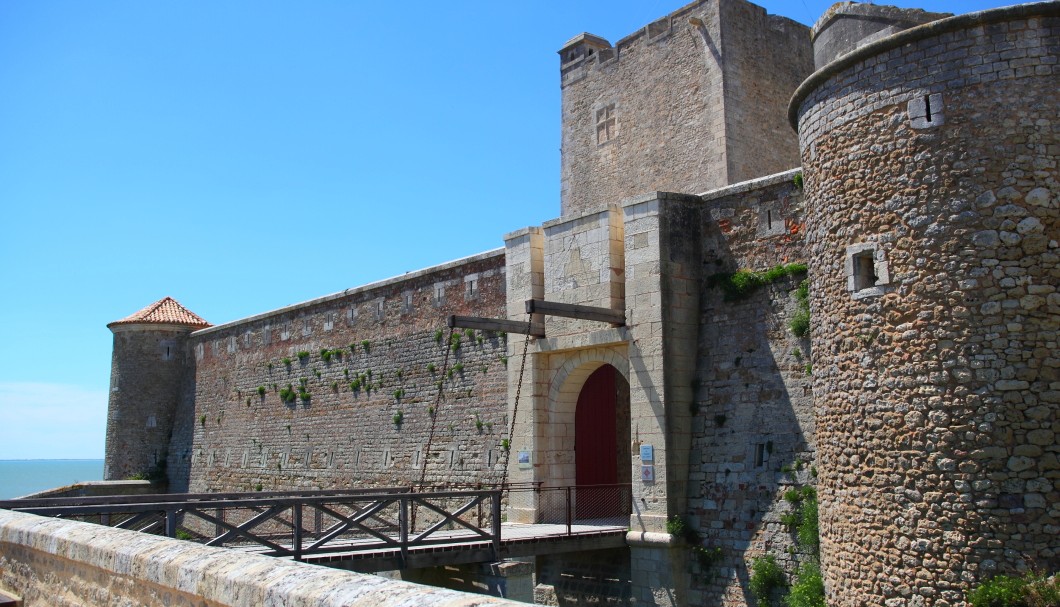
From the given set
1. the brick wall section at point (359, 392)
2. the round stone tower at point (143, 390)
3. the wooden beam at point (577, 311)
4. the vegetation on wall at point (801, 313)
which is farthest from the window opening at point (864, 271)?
the round stone tower at point (143, 390)

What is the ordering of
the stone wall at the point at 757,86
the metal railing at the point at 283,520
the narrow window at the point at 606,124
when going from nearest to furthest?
the metal railing at the point at 283,520 → the stone wall at the point at 757,86 → the narrow window at the point at 606,124

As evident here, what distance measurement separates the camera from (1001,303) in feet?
26.7

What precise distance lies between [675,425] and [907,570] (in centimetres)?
414

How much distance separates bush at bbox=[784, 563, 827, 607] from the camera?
10023 millimetres

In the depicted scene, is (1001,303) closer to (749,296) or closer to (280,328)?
(749,296)

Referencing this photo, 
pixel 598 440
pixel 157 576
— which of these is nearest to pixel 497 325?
pixel 598 440

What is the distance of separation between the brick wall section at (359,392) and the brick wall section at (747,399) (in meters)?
4.12

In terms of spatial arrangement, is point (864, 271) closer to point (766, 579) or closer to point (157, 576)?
point (766, 579)

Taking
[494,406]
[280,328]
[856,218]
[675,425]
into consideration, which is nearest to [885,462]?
[856,218]

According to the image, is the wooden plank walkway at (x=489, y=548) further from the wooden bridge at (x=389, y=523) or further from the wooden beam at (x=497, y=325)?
the wooden beam at (x=497, y=325)

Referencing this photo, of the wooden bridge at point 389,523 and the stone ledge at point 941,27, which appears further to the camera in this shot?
the wooden bridge at point 389,523

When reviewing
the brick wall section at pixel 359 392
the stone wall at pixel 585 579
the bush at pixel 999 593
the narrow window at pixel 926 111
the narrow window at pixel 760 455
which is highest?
the narrow window at pixel 926 111

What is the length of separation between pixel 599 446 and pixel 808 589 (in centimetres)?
523

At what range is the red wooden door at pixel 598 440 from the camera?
48.0 ft
